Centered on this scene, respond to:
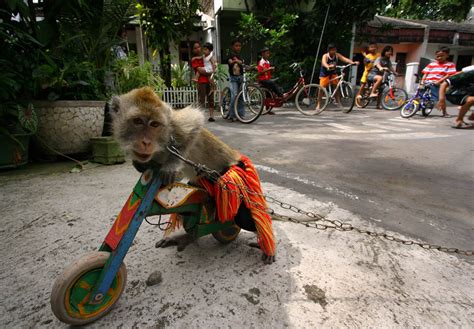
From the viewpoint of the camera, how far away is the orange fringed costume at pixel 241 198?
1.49 meters

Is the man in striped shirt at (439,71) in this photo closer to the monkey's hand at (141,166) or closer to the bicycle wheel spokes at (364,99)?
the bicycle wheel spokes at (364,99)

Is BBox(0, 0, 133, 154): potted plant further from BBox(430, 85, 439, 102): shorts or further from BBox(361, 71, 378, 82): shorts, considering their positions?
BBox(361, 71, 378, 82): shorts

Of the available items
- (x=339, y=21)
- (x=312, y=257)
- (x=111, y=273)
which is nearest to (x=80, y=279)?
(x=111, y=273)

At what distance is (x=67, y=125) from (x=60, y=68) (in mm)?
749

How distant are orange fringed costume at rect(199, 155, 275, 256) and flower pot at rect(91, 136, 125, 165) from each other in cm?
218

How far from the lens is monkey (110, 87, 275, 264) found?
124 cm

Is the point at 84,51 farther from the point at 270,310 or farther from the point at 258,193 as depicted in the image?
the point at 270,310

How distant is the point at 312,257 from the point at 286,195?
2.92 feet

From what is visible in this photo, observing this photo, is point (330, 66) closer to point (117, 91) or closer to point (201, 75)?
point (201, 75)

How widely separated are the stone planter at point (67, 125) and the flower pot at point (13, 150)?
A: 0.25 meters

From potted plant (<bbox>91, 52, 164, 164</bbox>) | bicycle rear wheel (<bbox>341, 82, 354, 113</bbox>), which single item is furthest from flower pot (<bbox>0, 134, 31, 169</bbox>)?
bicycle rear wheel (<bbox>341, 82, 354, 113</bbox>)

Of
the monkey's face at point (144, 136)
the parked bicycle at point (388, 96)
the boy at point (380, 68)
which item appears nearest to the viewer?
the monkey's face at point (144, 136)

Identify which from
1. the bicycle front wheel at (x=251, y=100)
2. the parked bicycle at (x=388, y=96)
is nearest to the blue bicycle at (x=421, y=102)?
the parked bicycle at (x=388, y=96)

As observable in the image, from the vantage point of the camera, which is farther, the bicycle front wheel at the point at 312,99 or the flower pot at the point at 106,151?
the bicycle front wheel at the point at 312,99
